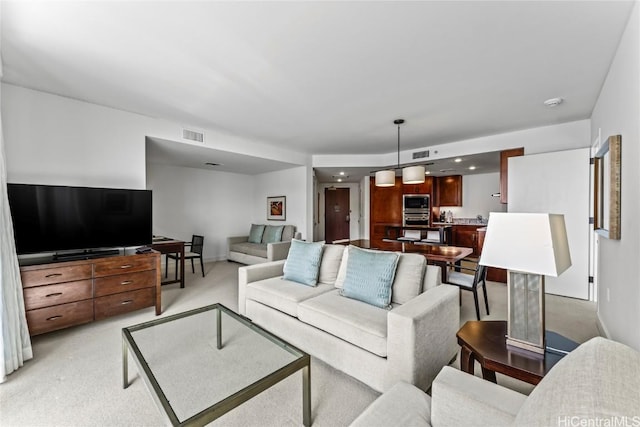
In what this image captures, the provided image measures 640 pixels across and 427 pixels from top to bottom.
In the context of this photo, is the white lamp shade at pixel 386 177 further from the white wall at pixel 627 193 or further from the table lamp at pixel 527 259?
the table lamp at pixel 527 259

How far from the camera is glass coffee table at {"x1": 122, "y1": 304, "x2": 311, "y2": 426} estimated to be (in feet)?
4.22

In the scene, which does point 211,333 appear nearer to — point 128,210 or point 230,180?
point 128,210

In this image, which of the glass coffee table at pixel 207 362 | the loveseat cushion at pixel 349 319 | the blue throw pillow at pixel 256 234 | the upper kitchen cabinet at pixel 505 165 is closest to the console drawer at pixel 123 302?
the glass coffee table at pixel 207 362

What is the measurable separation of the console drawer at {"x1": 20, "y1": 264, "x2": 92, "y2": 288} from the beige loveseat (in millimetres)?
2996

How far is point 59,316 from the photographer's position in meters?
2.58

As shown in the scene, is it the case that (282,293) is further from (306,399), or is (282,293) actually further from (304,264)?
(306,399)

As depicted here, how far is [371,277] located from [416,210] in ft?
16.3

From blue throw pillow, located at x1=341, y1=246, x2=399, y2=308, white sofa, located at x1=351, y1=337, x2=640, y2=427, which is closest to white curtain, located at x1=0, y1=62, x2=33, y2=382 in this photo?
blue throw pillow, located at x1=341, y1=246, x2=399, y2=308

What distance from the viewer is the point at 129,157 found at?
11.5 feet

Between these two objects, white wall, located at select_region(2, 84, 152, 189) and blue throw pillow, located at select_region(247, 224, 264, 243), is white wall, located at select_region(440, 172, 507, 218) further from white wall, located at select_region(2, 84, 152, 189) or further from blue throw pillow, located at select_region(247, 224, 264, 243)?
white wall, located at select_region(2, 84, 152, 189)

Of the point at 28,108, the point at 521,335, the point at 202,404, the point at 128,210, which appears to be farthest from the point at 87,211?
the point at 521,335

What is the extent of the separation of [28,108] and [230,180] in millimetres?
4332

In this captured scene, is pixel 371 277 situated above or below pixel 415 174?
below

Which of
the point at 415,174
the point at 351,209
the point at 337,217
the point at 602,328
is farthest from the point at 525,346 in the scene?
the point at 337,217
